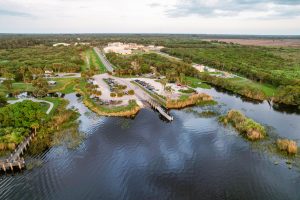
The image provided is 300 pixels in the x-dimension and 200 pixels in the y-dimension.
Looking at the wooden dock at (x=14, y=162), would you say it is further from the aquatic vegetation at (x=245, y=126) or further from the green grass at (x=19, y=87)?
the green grass at (x=19, y=87)

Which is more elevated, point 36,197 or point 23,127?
point 23,127

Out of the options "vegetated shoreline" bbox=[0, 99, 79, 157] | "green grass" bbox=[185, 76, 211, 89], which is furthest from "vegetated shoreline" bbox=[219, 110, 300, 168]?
"vegetated shoreline" bbox=[0, 99, 79, 157]

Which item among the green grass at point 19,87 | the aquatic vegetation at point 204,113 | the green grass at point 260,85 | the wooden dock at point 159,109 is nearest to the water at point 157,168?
the wooden dock at point 159,109

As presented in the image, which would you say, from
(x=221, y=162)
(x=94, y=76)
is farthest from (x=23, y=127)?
(x=94, y=76)

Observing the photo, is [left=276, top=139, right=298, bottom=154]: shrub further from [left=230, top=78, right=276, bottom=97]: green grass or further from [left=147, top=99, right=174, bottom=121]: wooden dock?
[left=230, top=78, right=276, bottom=97]: green grass

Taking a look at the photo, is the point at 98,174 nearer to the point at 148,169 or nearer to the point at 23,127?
the point at 148,169
